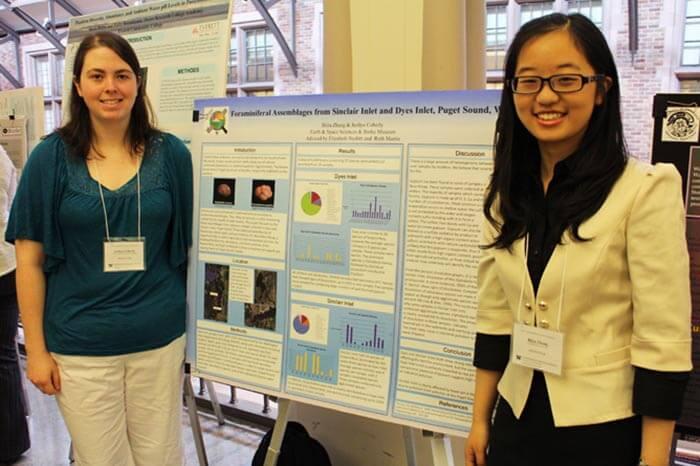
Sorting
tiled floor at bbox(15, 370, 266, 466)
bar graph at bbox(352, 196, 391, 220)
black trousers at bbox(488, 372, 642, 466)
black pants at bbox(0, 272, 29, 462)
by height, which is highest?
bar graph at bbox(352, 196, 391, 220)

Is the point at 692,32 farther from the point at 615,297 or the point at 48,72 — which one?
the point at 48,72

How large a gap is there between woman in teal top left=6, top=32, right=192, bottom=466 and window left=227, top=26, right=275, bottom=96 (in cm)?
676

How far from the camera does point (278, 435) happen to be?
1.54m

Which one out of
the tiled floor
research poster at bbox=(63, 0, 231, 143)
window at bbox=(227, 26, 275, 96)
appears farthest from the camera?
window at bbox=(227, 26, 275, 96)

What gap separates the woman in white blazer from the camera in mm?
876

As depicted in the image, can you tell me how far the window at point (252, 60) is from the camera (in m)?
7.92

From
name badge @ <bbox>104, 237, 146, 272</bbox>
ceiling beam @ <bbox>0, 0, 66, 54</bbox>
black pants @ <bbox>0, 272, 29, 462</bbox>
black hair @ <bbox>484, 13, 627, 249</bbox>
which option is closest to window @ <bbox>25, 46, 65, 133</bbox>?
ceiling beam @ <bbox>0, 0, 66, 54</bbox>

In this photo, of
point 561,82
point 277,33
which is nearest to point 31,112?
point 561,82

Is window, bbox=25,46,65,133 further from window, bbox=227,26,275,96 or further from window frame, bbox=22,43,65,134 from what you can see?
window, bbox=227,26,275,96

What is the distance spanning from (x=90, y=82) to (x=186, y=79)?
0.52 metres

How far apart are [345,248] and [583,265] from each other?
0.66 meters

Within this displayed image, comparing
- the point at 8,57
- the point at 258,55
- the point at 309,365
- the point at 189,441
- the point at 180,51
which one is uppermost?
the point at 8,57

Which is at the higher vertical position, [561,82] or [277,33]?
[277,33]

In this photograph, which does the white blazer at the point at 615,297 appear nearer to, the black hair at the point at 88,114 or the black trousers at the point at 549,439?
the black trousers at the point at 549,439
